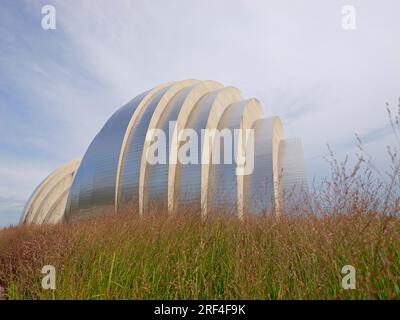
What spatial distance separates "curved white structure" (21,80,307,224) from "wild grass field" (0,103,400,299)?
28.1 feet

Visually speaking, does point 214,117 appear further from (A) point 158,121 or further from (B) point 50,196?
(B) point 50,196

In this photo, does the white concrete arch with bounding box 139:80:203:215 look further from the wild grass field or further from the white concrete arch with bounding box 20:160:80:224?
the white concrete arch with bounding box 20:160:80:224

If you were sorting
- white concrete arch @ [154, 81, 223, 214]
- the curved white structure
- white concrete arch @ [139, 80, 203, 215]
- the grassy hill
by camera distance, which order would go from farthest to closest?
white concrete arch @ [139, 80, 203, 215] < white concrete arch @ [154, 81, 223, 214] < the curved white structure < the grassy hill

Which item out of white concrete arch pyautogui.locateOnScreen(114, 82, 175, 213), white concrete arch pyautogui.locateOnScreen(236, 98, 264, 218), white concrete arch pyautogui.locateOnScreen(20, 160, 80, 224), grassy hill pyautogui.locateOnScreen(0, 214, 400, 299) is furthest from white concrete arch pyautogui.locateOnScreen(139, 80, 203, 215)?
white concrete arch pyautogui.locateOnScreen(20, 160, 80, 224)

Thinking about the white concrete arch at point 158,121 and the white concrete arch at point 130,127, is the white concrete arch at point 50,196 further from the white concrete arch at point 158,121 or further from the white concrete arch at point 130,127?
the white concrete arch at point 158,121

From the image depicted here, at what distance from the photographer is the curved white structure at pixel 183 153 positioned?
1548 cm

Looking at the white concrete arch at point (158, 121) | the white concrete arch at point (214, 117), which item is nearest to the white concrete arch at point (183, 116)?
the white concrete arch at point (158, 121)

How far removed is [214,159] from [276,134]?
5.59 metres

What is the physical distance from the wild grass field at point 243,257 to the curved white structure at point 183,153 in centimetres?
856

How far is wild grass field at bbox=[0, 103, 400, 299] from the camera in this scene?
2.92 m

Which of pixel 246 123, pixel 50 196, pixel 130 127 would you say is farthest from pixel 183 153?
pixel 50 196

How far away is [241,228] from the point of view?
5152 mm
